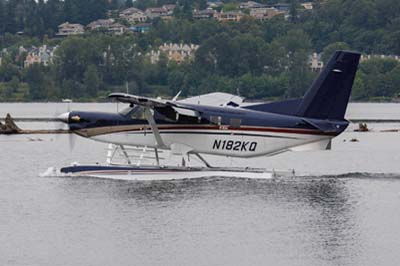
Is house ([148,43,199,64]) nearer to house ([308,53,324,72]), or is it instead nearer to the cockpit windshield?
house ([308,53,324,72])

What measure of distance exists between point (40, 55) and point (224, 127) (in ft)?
378

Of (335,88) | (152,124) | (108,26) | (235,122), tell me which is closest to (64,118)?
(152,124)

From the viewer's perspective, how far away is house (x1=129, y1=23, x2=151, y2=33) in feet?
566

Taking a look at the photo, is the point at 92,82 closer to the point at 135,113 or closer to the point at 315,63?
the point at 315,63

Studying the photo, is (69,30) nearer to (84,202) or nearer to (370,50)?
(370,50)

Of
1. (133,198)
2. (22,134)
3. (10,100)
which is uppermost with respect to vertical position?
(133,198)

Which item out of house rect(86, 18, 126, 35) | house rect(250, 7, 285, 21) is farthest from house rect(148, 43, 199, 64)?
house rect(86, 18, 126, 35)

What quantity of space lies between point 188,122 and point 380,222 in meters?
7.24

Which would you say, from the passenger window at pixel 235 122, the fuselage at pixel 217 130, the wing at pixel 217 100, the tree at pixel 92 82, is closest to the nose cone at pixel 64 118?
the fuselage at pixel 217 130

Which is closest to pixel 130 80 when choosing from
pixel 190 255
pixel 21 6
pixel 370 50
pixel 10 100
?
pixel 10 100

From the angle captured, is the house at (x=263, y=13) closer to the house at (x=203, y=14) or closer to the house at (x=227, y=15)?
the house at (x=227, y=15)

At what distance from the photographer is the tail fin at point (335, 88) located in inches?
1230

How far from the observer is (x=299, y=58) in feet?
416

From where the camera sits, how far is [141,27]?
178 m
